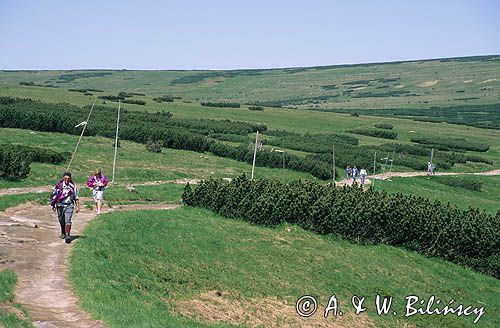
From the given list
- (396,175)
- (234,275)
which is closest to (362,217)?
(234,275)

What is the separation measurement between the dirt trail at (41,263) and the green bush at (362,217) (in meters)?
8.07

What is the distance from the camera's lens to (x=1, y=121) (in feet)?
176

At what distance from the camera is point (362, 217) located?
3225 centimetres

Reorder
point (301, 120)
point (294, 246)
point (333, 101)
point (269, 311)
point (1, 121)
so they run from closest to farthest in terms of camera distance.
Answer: point (269, 311) → point (294, 246) → point (1, 121) → point (301, 120) → point (333, 101)

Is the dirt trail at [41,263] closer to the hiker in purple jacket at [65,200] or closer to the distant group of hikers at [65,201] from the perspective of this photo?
the distant group of hikers at [65,201]

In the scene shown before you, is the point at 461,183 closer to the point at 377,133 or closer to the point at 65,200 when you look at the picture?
the point at 377,133

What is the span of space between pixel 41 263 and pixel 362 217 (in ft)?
58.3

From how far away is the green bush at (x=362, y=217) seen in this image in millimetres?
32375

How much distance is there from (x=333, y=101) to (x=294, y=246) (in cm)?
16537

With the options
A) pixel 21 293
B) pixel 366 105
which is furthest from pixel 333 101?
pixel 21 293

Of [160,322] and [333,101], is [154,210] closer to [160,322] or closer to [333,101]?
[160,322]

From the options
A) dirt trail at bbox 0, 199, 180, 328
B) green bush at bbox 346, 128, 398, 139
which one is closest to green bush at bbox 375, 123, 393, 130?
green bush at bbox 346, 128, 398, 139

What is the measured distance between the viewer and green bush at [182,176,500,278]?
32.4 m

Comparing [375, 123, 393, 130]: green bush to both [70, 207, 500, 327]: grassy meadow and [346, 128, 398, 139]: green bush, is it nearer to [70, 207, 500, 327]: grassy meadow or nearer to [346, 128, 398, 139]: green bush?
[346, 128, 398, 139]: green bush
